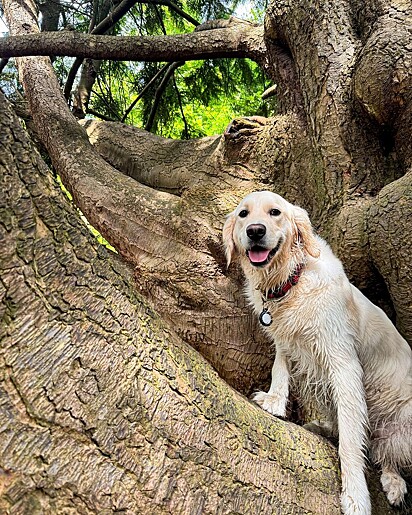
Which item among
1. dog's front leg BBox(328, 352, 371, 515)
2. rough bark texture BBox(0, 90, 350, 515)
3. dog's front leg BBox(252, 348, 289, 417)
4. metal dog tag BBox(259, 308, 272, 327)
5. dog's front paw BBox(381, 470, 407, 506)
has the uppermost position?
rough bark texture BBox(0, 90, 350, 515)

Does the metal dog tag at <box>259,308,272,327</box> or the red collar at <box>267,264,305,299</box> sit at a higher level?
the red collar at <box>267,264,305,299</box>

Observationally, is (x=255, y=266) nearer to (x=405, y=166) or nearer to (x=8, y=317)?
(x=405, y=166)

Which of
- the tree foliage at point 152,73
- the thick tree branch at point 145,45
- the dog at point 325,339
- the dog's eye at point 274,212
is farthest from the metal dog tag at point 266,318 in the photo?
the tree foliage at point 152,73

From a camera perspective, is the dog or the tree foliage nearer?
the dog

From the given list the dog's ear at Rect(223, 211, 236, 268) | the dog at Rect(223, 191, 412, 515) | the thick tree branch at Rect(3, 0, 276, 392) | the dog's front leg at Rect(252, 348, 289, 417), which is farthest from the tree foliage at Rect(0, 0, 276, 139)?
the dog's front leg at Rect(252, 348, 289, 417)

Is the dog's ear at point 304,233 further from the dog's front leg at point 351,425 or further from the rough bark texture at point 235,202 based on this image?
the dog's front leg at point 351,425

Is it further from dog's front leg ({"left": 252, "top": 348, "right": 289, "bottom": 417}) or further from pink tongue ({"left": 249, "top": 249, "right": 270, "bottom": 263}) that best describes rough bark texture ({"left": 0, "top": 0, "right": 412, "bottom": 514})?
pink tongue ({"left": 249, "top": 249, "right": 270, "bottom": 263})

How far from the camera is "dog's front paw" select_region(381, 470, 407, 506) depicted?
2.28 m

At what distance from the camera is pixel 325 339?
2654 mm

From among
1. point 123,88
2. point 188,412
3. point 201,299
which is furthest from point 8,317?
point 123,88

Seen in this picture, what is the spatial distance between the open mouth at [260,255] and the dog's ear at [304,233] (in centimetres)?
16

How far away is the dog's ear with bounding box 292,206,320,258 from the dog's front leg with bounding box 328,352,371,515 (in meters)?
0.58

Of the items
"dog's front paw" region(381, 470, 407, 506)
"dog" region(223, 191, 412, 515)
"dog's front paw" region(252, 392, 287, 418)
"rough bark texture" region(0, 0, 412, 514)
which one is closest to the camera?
"rough bark texture" region(0, 0, 412, 514)

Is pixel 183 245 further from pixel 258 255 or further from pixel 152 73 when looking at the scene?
pixel 152 73
